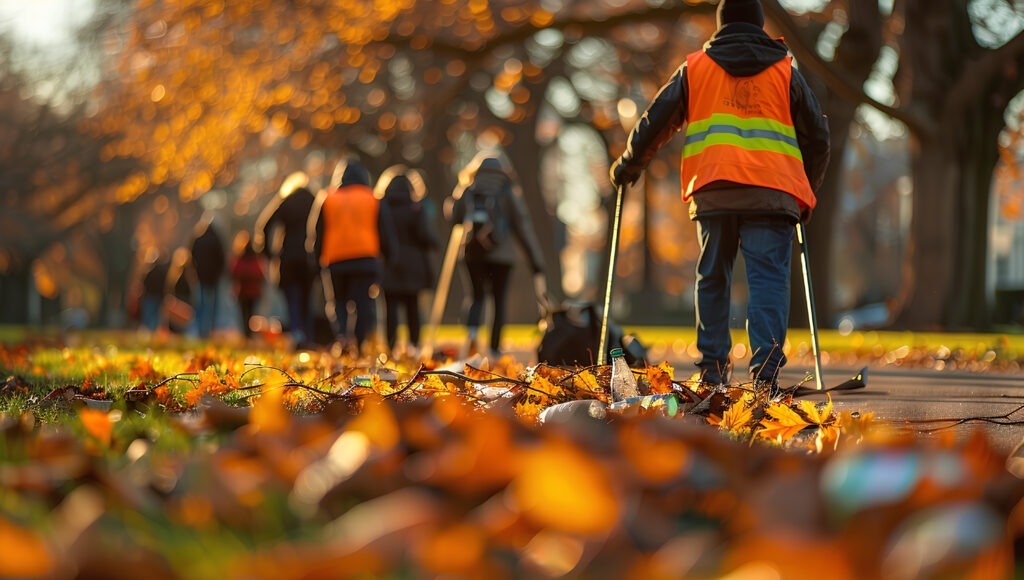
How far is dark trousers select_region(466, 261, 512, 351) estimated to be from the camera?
432 inches

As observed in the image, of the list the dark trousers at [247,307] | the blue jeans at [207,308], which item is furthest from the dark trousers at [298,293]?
the blue jeans at [207,308]

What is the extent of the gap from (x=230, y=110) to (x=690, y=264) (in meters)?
42.3

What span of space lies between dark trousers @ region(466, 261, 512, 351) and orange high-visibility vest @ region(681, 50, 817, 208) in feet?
15.9

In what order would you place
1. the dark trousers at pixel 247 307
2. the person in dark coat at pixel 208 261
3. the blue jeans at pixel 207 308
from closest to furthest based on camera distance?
the dark trousers at pixel 247 307
the person in dark coat at pixel 208 261
the blue jeans at pixel 207 308

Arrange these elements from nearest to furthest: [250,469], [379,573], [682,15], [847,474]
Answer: [379,573] → [847,474] → [250,469] → [682,15]

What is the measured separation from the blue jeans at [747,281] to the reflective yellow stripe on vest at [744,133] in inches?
14.0

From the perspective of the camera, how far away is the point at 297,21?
1684cm

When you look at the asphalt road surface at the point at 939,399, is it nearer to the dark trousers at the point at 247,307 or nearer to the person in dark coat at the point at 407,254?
the person in dark coat at the point at 407,254

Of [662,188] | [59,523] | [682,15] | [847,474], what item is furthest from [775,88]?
[662,188]

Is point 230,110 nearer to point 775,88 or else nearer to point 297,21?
point 297,21

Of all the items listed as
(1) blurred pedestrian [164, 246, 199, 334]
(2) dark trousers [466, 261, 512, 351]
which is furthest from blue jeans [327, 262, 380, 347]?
(1) blurred pedestrian [164, 246, 199, 334]

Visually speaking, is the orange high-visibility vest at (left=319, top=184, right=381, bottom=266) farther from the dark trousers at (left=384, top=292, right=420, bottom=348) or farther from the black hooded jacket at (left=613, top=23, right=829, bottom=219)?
the black hooded jacket at (left=613, top=23, right=829, bottom=219)

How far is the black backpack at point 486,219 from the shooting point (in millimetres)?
10625

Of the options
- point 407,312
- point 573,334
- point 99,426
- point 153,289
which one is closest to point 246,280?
point 407,312
